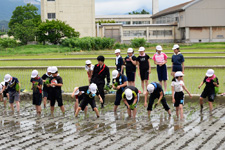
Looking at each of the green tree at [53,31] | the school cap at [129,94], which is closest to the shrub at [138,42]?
the green tree at [53,31]

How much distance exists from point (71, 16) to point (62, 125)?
50622 millimetres

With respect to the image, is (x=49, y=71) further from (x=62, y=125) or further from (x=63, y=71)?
(x=63, y=71)

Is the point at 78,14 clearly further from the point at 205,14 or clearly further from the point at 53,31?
the point at 205,14

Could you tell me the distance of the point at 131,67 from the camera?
12.7 m

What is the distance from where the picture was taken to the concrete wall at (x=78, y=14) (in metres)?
58.3

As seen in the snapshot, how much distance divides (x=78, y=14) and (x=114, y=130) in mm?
51401

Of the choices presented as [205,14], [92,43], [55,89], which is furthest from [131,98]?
[205,14]

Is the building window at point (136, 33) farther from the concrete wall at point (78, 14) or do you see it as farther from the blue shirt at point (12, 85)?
the blue shirt at point (12, 85)

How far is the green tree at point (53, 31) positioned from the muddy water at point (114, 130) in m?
39.3

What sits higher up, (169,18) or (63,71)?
(169,18)

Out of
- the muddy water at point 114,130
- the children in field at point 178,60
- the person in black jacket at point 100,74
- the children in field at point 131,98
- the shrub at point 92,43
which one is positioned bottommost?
the muddy water at point 114,130

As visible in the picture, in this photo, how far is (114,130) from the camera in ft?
28.9

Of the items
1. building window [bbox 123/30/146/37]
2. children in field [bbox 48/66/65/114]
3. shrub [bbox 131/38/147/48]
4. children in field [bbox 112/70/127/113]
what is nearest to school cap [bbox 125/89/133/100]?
children in field [bbox 112/70/127/113]

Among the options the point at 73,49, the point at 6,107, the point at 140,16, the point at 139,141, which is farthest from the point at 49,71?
the point at 140,16
